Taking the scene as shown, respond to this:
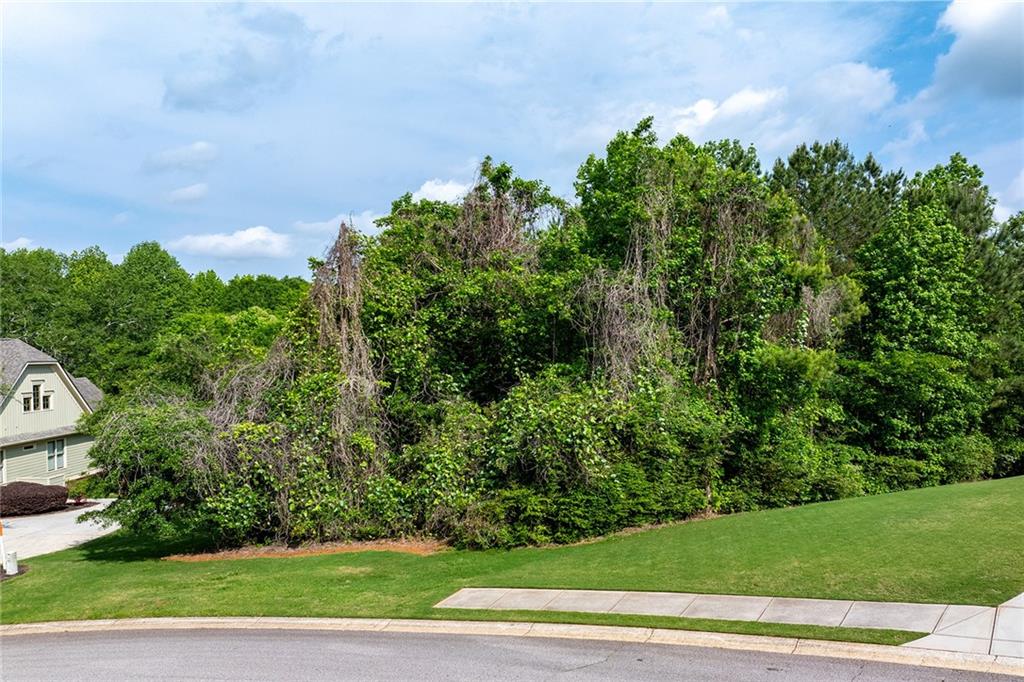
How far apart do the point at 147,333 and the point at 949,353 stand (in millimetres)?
50153

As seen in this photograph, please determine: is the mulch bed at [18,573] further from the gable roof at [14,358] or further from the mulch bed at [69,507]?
the gable roof at [14,358]

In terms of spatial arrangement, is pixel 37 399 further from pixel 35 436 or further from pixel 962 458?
pixel 962 458

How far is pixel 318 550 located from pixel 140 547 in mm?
6340

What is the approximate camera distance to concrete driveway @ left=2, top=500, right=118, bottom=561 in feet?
72.3

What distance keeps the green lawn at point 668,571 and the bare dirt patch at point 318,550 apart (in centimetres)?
53

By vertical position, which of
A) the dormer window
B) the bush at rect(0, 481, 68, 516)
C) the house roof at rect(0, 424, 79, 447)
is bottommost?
the bush at rect(0, 481, 68, 516)

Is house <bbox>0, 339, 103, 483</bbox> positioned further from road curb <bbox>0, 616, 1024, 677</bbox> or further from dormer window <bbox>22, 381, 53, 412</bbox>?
road curb <bbox>0, 616, 1024, 677</bbox>

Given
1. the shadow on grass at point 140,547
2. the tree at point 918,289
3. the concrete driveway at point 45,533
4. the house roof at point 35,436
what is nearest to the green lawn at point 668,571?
the shadow on grass at point 140,547

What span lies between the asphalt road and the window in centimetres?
2801

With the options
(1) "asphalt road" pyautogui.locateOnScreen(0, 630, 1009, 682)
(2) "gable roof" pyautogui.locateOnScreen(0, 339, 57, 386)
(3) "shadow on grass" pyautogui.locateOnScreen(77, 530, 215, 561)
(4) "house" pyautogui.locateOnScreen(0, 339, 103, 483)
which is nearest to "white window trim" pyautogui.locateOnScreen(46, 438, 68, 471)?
(4) "house" pyautogui.locateOnScreen(0, 339, 103, 483)

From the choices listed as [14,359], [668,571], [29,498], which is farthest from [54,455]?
[668,571]

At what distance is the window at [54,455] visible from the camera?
36062 mm

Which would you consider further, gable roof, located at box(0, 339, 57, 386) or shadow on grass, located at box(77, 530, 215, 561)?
gable roof, located at box(0, 339, 57, 386)

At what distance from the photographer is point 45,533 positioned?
24.9 meters
